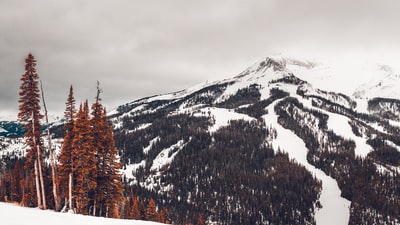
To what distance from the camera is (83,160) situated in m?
38.5

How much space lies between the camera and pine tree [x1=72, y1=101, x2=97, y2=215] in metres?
38.1

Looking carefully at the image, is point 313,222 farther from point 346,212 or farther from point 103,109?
point 103,109

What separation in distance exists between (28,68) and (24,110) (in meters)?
4.96

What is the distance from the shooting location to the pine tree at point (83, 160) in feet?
→ 125

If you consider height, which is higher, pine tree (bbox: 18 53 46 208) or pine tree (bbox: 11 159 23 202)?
pine tree (bbox: 18 53 46 208)

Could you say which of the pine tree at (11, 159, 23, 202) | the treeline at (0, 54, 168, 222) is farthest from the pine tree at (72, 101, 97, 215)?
the pine tree at (11, 159, 23, 202)

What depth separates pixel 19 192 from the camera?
81.7 metres

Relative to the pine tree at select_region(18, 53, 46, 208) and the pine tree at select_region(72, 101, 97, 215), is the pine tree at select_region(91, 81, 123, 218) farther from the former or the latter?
the pine tree at select_region(18, 53, 46, 208)

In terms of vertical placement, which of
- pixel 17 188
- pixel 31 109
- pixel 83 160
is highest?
pixel 31 109

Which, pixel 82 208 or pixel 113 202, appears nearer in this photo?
pixel 82 208

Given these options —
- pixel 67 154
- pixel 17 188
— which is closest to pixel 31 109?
pixel 67 154

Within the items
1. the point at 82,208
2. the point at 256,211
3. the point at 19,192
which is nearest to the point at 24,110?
the point at 82,208

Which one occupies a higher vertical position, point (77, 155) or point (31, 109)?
point (31, 109)

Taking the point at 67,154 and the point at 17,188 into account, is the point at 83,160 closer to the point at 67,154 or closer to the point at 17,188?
the point at 67,154
